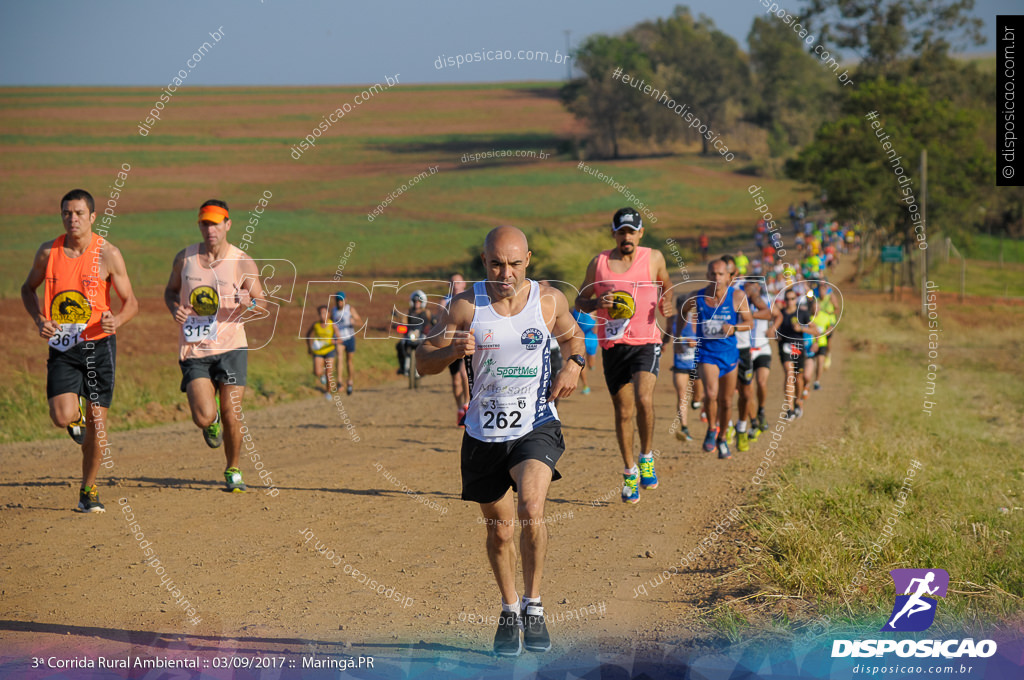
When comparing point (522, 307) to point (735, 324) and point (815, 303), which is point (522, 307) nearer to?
point (735, 324)

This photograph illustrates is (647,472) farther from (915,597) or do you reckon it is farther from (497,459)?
(497,459)

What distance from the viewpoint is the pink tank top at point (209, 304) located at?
809cm

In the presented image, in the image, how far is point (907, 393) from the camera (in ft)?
59.4

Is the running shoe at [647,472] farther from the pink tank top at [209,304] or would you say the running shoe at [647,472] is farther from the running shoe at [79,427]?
the running shoe at [79,427]

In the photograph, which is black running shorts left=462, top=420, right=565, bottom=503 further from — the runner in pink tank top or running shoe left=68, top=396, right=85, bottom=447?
running shoe left=68, top=396, right=85, bottom=447

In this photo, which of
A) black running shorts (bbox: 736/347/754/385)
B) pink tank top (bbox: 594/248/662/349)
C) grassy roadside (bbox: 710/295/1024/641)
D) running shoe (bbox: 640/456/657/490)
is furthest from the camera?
black running shorts (bbox: 736/347/754/385)

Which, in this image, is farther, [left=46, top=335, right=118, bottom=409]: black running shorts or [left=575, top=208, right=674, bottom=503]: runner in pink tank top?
[left=575, top=208, right=674, bottom=503]: runner in pink tank top

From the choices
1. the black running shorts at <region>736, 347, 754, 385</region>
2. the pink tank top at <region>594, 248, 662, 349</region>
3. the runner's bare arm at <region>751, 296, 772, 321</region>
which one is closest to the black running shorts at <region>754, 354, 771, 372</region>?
the black running shorts at <region>736, 347, 754, 385</region>

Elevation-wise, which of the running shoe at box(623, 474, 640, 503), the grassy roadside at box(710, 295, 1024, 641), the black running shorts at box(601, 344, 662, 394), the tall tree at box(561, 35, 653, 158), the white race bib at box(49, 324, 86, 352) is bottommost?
the grassy roadside at box(710, 295, 1024, 641)

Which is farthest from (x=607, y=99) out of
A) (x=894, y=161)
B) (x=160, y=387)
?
(x=160, y=387)

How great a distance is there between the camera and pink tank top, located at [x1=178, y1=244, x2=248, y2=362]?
8.09m

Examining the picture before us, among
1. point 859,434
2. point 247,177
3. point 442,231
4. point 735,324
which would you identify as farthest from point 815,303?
point 247,177

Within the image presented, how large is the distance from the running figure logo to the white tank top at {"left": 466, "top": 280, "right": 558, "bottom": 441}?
2.45 metres

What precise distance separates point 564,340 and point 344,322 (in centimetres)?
1260
